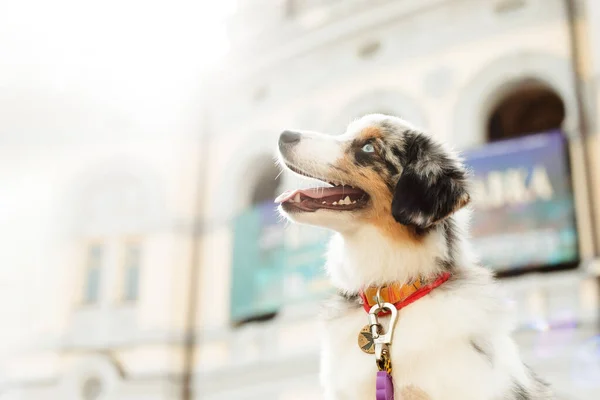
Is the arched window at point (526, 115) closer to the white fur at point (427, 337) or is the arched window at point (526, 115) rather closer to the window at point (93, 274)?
the window at point (93, 274)

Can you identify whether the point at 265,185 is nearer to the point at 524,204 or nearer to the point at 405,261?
the point at 524,204

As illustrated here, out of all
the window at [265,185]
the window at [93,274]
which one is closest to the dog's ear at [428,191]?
the window at [265,185]

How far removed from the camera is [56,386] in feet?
29.5

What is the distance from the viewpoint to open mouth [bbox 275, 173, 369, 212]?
2162mm

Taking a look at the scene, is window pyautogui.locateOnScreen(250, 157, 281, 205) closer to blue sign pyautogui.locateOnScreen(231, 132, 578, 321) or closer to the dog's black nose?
blue sign pyautogui.locateOnScreen(231, 132, 578, 321)

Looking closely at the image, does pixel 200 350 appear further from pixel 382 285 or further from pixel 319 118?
pixel 382 285

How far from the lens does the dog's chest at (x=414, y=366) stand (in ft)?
6.09

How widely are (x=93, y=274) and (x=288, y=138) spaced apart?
25.6ft

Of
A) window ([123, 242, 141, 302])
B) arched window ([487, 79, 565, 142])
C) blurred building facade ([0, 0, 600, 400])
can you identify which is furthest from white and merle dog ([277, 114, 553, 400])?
window ([123, 242, 141, 302])

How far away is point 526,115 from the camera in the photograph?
25.8 ft

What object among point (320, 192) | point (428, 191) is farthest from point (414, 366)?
point (320, 192)

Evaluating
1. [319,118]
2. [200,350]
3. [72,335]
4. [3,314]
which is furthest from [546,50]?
[3,314]

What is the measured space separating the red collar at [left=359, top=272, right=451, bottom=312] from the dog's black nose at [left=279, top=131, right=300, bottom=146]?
1.72ft

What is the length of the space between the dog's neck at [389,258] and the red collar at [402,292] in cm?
3
